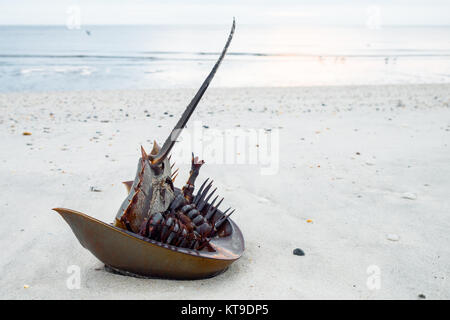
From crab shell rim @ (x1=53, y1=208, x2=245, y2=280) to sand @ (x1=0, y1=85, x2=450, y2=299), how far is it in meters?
0.11

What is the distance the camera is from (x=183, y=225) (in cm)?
206

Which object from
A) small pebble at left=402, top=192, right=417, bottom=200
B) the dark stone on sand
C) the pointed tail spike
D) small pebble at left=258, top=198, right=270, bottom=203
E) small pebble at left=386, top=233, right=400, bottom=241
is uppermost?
the pointed tail spike

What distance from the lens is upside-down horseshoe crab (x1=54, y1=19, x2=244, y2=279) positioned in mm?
1932

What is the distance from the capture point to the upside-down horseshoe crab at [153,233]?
1.93 meters

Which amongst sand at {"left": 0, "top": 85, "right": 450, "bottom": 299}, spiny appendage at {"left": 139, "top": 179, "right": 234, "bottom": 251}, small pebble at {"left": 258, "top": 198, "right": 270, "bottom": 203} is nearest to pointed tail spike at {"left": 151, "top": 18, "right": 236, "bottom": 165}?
spiny appendage at {"left": 139, "top": 179, "right": 234, "bottom": 251}

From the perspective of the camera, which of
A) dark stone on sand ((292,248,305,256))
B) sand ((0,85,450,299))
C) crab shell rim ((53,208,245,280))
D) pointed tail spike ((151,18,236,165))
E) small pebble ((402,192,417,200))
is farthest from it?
small pebble ((402,192,417,200))

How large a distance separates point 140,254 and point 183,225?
243 mm

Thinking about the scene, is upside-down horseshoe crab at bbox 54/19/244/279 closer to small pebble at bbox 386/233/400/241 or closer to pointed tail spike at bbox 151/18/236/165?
pointed tail spike at bbox 151/18/236/165

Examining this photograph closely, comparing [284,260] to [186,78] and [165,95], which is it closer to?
[165,95]

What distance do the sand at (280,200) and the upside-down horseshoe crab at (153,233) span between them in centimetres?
17

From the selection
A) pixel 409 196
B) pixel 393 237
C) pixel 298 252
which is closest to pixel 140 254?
pixel 298 252

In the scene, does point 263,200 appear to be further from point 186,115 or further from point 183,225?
point 186,115

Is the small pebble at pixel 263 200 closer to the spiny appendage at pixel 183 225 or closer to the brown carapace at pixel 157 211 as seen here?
the spiny appendage at pixel 183 225

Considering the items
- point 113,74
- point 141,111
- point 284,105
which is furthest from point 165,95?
point 113,74
